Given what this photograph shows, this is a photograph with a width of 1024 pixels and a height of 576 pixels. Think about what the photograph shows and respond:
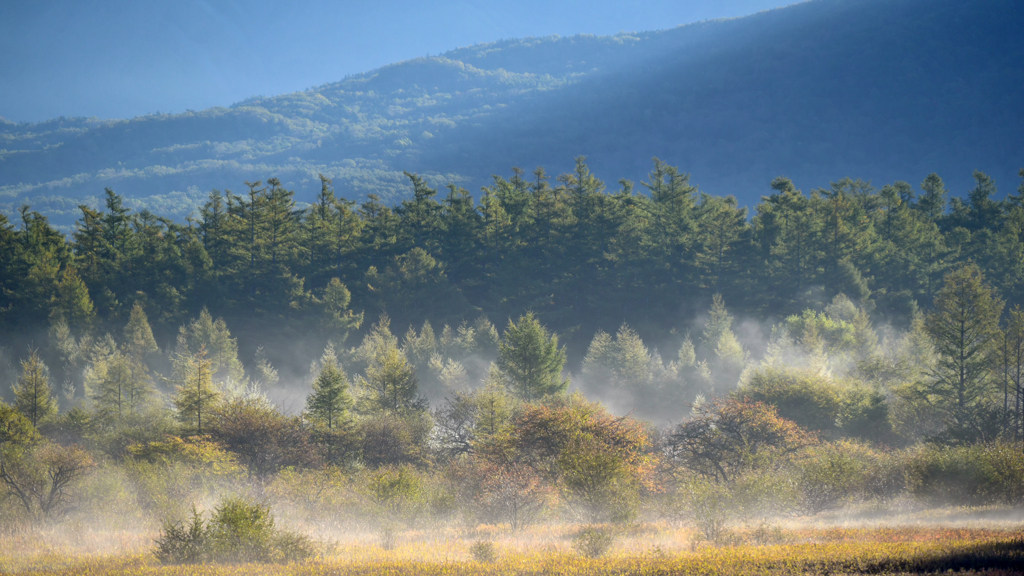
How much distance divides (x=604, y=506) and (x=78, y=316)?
7707cm

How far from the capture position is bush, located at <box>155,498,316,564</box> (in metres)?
19.0

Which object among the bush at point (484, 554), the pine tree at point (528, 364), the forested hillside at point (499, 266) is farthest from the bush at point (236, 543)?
the forested hillside at point (499, 266)

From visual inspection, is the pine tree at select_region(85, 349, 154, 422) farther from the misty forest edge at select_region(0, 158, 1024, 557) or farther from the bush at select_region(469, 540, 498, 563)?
the bush at select_region(469, 540, 498, 563)

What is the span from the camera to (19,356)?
79.9 m

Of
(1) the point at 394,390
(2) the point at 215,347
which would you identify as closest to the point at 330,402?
(1) the point at 394,390

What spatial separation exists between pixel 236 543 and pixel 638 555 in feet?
35.2

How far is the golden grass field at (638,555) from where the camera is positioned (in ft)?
50.0

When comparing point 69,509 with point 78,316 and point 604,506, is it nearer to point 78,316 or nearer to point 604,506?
point 604,506

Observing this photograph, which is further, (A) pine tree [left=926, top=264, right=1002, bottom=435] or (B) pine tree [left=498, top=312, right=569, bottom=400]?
(B) pine tree [left=498, top=312, right=569, bottom=400]

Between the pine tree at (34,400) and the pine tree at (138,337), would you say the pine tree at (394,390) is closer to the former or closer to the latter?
the pine tree at (34,400)

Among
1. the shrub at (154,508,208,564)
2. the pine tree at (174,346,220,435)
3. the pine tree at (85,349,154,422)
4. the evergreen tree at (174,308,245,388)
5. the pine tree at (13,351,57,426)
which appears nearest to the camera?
the shrub at (154,508,208,564)

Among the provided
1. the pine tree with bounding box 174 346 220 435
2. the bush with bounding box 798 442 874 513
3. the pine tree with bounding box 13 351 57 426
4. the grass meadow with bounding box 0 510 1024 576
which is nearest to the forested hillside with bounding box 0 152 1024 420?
the pine tree with bounding box 13 351 57 426

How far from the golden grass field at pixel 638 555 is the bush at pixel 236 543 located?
655mm

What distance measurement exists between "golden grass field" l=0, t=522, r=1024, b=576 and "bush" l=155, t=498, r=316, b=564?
25.8 inches
